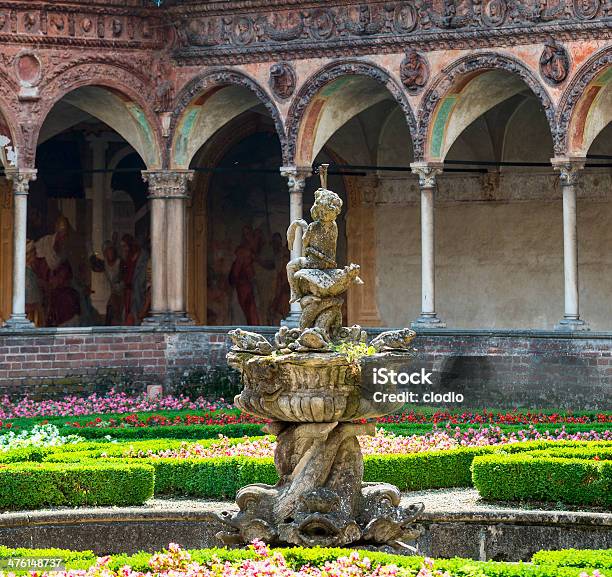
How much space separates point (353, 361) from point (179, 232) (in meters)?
13.8

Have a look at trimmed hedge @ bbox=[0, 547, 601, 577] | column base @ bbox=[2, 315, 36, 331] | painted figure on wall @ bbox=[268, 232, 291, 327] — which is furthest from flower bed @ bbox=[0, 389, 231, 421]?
trimmed hedge @ bbox=[0, 547, 601, 577]

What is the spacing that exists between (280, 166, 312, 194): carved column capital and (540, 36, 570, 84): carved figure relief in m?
4.14

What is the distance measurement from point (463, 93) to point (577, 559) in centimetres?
1400

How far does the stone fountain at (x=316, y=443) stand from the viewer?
11414 mm

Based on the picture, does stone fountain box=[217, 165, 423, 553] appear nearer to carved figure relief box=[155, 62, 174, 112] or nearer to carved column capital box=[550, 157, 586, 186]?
carved column capital box=[550, 157, 586, 186]

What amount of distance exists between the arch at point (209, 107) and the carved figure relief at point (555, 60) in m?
4.35

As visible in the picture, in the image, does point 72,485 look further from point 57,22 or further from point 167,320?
point 57,22

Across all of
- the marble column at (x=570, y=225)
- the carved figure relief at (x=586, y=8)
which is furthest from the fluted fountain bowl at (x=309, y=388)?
the carved figure relief at (x=586, y=8)

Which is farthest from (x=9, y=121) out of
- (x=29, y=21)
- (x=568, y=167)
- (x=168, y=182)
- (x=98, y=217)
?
(x=568, y=167)

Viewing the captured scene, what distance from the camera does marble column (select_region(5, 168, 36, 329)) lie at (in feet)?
76.9

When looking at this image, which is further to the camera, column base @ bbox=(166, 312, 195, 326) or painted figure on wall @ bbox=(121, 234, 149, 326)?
painted figure on wall @ bbox=(121, 234, 149, 326)

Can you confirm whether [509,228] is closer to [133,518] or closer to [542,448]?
[542,448]

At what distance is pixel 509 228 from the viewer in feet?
87.8

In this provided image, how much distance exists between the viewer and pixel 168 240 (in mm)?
25078
